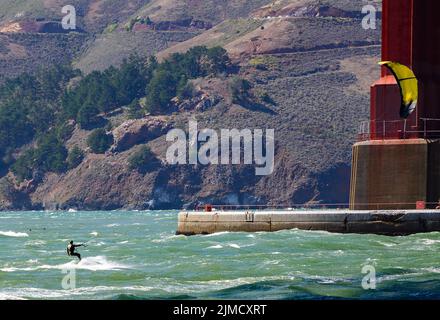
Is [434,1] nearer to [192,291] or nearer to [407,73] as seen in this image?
[407,73]

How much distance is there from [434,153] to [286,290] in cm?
2935

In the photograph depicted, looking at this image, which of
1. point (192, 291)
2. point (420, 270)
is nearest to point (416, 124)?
point (420, 270)

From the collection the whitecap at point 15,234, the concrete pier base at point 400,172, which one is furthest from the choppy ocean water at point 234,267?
the whitecap at point 15,234

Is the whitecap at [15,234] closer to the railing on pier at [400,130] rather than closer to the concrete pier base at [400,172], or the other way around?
the railing on pier at [400,130]

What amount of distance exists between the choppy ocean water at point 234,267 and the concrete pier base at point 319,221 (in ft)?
2.47

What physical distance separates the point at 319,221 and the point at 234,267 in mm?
15332

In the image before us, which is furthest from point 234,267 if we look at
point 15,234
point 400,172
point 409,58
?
point 15,234

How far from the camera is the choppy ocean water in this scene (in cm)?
5556

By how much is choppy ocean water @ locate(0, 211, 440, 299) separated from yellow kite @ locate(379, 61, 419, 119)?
19.4ft

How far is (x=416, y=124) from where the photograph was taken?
85500 millimetres

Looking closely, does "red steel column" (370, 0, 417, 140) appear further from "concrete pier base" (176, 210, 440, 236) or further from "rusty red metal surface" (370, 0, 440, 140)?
"concrete pier base" (176, 210, 440, 236)

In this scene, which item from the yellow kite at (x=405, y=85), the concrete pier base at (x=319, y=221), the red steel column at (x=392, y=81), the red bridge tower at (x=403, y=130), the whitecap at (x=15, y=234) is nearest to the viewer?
the yellow kite at (x=405, y=85)

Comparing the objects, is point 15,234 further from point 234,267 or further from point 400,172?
point 234,267

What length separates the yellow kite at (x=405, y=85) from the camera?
76750 millimetres
